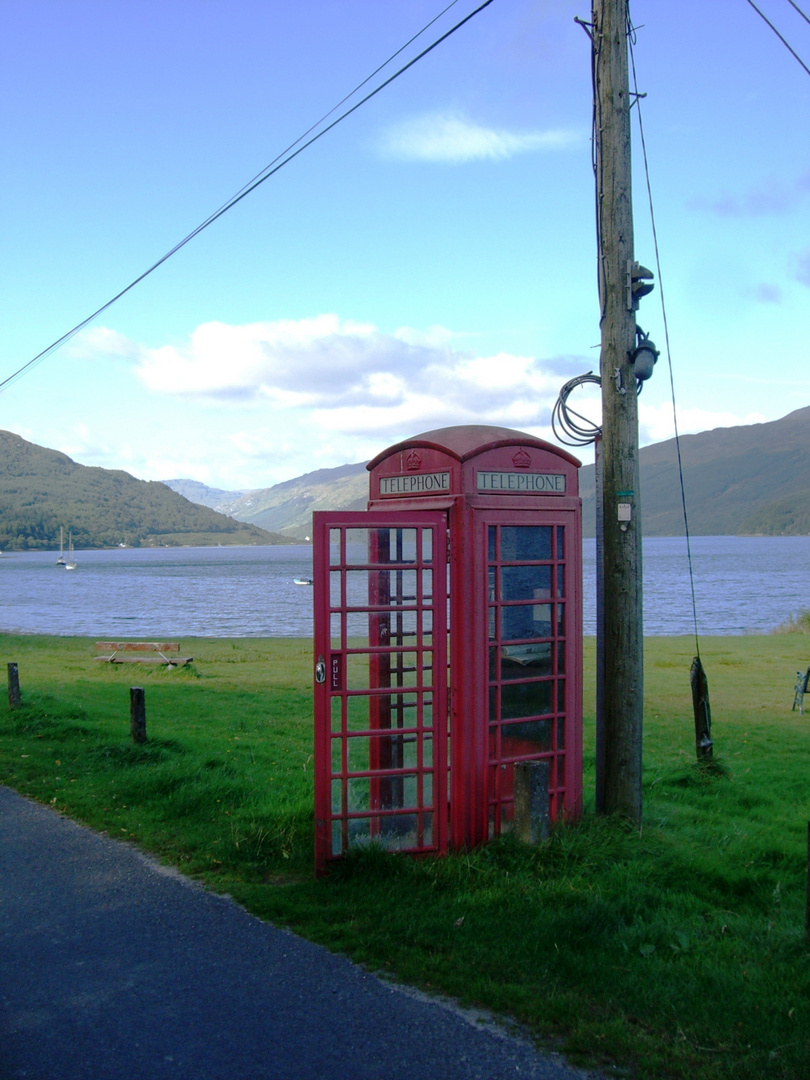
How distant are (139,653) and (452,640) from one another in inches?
840

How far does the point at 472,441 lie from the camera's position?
611cm

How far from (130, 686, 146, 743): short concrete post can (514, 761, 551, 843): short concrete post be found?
5.13 meters

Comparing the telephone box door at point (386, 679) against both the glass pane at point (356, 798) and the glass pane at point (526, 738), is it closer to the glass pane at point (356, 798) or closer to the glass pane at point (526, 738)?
the glass pane at point (356, 798)

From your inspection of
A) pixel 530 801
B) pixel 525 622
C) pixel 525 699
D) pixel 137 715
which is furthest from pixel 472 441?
pixel 137 715

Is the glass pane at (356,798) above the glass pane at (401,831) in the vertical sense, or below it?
above

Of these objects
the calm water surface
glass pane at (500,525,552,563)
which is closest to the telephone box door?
glass pane at (500,525,552,563)

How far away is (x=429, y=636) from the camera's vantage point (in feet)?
20.4

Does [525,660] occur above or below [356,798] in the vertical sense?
above

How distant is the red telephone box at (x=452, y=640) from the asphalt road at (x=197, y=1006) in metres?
1.19

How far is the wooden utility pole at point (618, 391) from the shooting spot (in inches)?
252

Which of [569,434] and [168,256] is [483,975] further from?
[168,256]

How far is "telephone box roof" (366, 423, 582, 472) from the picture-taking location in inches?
237

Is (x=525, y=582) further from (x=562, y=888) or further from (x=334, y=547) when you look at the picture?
(x=562, y=888)

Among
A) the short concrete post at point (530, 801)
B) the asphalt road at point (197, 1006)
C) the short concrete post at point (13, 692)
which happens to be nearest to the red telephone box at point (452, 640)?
the short concrete post at point (530, 801)
